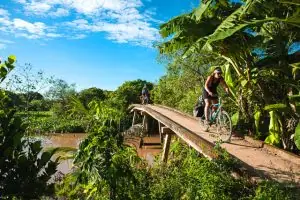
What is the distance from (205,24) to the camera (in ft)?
27.5

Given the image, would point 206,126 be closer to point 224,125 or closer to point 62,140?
point 224,125

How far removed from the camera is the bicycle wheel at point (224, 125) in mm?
8558

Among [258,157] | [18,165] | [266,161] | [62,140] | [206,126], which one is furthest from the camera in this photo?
[62,140]

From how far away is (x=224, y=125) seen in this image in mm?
8797

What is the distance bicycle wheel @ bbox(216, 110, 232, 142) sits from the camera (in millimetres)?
8558

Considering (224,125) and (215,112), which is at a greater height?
(215,112)

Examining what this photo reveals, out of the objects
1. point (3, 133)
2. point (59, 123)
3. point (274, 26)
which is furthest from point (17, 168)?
point (59, 123)

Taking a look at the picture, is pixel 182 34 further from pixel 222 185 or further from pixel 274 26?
pixel 222 185

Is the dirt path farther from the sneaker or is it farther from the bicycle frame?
the sneaker

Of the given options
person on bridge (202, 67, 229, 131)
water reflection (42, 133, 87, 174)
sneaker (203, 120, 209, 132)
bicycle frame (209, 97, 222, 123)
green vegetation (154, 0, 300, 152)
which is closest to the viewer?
green vegetation (154, 0, 300, 152)

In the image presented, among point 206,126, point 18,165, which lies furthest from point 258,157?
point 18,165

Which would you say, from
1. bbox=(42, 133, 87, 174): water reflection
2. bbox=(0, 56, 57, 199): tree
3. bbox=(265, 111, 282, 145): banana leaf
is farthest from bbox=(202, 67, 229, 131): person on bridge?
bbox=(42, 133, 87, 174): water reflection

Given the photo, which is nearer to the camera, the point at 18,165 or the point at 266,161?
the point at 18,165

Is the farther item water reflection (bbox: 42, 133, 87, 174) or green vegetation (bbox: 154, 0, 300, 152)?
water reflection (bbox: 42, 133, 87, 174)
